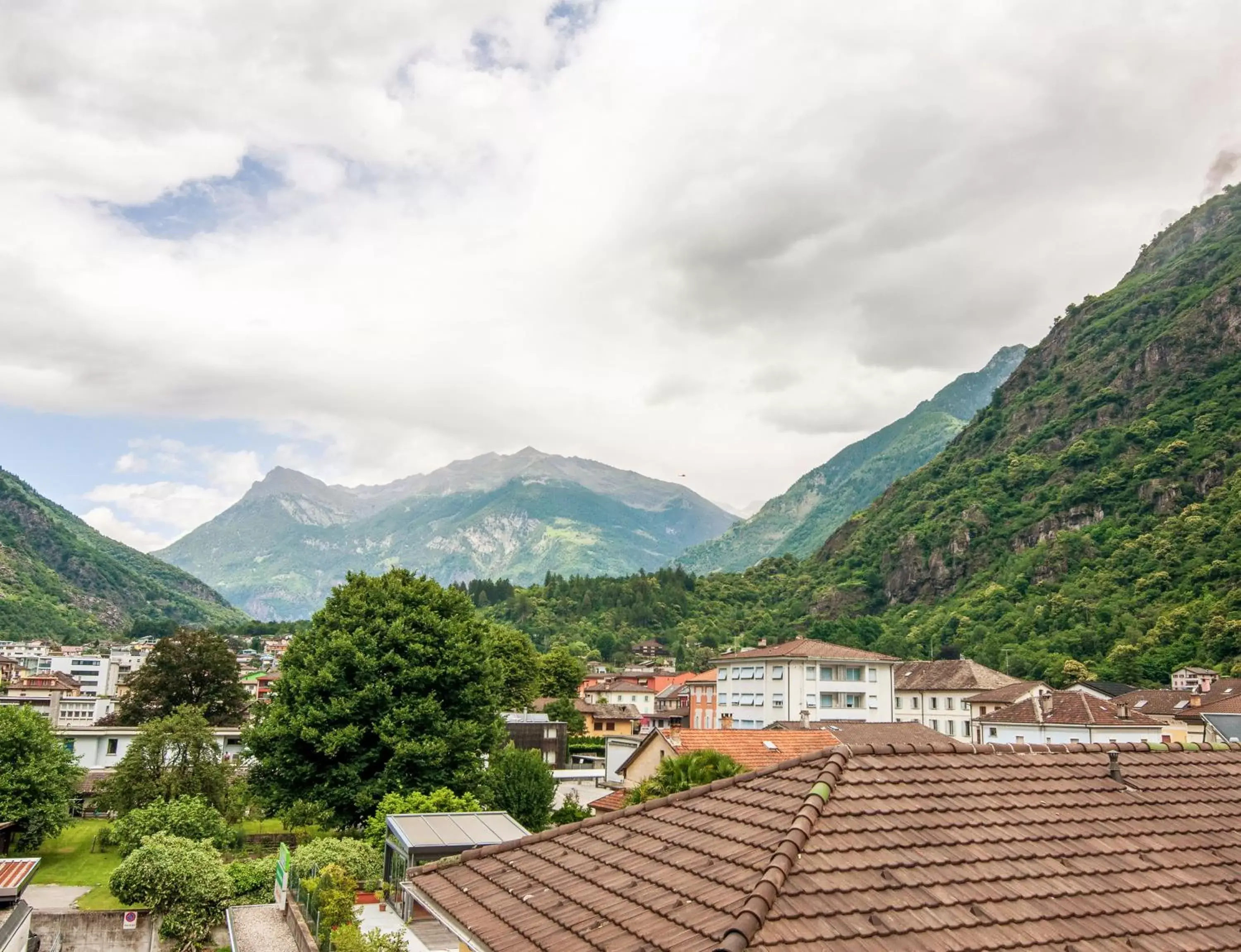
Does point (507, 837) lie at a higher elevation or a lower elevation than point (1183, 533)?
lower

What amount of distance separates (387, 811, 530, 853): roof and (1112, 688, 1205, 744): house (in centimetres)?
4494

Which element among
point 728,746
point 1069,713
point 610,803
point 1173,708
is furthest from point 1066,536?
point 610,803

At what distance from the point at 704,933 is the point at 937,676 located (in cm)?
8280

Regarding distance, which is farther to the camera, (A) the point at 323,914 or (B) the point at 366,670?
(B) the point at 366,670

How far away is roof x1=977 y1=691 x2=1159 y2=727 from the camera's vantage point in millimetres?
55719

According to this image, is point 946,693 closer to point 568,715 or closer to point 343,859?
point 568,715

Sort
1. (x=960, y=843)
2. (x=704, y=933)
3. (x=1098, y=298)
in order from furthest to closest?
(x=1098, y=298), (x=960, y=843), (x=704, y=933)

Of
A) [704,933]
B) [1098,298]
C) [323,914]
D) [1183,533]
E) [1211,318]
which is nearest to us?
[704,933]

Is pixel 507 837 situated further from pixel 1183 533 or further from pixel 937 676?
pixel 1183 533

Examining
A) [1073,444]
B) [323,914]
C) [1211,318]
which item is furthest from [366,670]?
[1211,318]

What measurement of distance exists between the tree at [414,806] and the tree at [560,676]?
219 feet

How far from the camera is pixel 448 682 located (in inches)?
1421

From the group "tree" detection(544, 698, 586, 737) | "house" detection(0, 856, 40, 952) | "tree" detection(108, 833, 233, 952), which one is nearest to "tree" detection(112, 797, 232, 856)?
"house" detection(0, 856, 40, 952)

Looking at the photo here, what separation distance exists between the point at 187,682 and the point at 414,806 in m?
44.1
